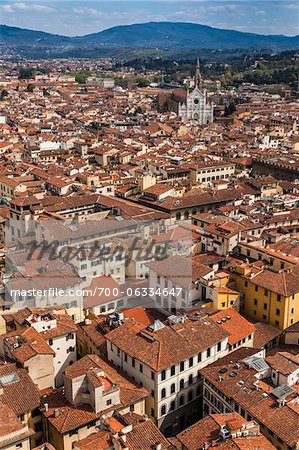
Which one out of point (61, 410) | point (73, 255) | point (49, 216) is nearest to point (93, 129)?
point (49, 216)

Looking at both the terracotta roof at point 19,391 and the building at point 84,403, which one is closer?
the building at point 84,403

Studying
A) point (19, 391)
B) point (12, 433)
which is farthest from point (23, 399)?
point (12, 433)

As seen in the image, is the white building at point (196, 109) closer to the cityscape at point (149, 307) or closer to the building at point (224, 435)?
the cityscape at point (149, 307)

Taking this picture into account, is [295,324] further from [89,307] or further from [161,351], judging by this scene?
[89,307]

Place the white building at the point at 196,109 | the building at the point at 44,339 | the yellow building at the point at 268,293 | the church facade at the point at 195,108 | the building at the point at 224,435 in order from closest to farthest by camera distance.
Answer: the building at the point at 224,435
the building at the point at 44,339
the yellow building at the point at 268,293
the church facade at the point at 195,108
the white building at the point at 196,109

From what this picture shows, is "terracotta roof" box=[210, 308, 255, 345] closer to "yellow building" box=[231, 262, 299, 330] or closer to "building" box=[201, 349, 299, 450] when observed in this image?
"building" box=[201, 349, 299, 450]

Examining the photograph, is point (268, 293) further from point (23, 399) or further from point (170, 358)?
point (23, 399)

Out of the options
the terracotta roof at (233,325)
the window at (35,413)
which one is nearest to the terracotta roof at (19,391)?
the window at (35,413)

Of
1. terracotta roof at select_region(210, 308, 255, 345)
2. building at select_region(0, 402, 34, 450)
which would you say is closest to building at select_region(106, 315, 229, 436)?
terracotta roof at select_region(210, 308, 255, 345)

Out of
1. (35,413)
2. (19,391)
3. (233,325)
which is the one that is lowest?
(35,413)
